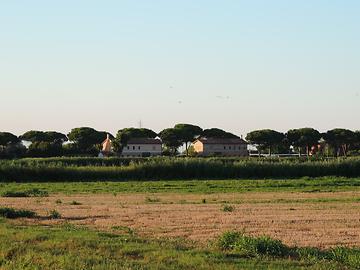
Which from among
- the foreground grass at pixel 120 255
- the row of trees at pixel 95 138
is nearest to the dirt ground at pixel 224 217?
the foreground grass at pixel 120 255

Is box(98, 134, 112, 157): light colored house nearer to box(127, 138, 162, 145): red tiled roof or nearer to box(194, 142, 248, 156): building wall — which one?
box(127, 138, 162, 145): red tiled roof

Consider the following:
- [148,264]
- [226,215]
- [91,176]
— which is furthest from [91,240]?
[91,176]

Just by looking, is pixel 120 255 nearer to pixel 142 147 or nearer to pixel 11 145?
pixel 11 145

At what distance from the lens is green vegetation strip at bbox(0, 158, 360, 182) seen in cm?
5953

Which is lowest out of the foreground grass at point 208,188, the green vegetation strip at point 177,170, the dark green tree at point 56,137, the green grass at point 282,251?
the green grass at point 282,251

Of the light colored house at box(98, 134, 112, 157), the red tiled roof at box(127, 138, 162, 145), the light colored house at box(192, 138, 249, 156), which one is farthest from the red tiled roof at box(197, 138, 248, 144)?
the light colored house at box(98, 134, 112, 157)

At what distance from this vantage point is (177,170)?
62562 mm

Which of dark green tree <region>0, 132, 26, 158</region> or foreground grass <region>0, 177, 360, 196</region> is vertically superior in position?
dark green tree <region>0, 132, 26, 158</region>

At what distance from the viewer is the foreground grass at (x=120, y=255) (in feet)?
40.5

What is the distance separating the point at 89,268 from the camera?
465 inches

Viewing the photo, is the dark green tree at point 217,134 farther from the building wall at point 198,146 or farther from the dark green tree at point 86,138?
the dark green tree at point 86,138

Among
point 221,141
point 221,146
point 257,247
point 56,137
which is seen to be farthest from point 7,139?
point 257,247

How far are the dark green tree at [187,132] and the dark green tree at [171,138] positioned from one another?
703 millimetres

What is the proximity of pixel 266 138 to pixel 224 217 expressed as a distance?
386 ft
